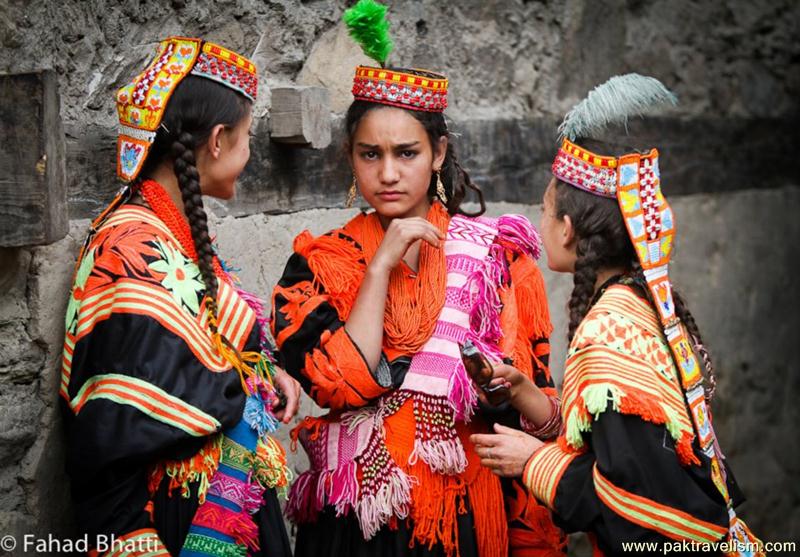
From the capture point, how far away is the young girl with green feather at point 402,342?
112 inches

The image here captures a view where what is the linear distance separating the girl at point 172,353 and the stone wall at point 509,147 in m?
0.23

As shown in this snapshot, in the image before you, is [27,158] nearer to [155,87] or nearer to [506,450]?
[155,87]

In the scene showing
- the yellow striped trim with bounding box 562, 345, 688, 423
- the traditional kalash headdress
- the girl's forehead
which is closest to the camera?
the yellow striped trim with bounding box 562, 345, 688, 423

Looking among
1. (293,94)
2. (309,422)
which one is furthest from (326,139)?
(309,422)

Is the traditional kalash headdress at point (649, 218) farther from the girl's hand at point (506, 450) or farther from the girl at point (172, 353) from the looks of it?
the girl at point (172, 353)

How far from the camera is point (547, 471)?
257 cm

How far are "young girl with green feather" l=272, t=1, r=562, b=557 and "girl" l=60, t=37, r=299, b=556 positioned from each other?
227 millimetres

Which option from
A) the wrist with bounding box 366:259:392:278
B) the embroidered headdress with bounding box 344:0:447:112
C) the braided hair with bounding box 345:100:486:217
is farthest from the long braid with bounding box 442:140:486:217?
the wrist with bounding box 366:259:392:278

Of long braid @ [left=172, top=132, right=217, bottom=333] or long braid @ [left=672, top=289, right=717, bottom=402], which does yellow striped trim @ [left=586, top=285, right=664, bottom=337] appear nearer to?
long braid @ [left=672, top=289, right=717, bottom=402]

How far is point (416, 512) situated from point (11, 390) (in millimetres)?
1171

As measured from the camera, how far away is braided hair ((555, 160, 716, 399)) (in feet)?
8.59

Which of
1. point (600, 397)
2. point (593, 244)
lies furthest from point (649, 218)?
point (600, 397)

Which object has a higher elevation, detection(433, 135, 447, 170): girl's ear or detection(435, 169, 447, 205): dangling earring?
detection(433, 135, 447, 170): girl's ear

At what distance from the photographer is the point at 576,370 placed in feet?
8.31
